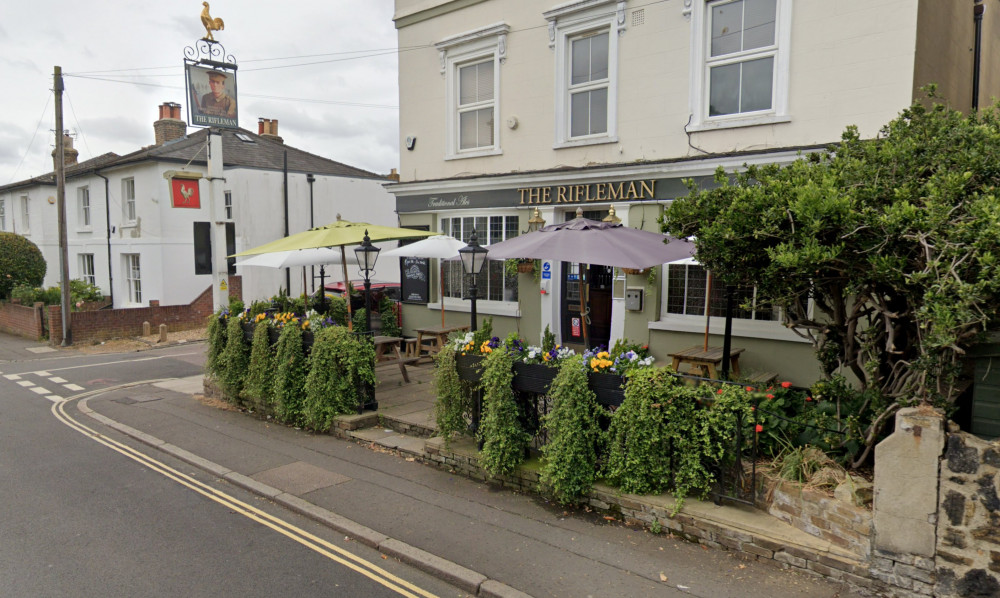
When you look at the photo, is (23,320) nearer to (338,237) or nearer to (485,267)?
(338,237)

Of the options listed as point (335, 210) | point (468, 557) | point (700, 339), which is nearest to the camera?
point (468, 557)

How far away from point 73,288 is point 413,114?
16769mm

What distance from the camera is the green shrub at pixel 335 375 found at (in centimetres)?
861

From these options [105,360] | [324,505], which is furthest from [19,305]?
[324,505]

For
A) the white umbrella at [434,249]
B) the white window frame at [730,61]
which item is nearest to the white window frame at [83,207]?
the white umbrella at [434,249]

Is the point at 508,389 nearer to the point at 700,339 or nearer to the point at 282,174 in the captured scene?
the point at 700,339

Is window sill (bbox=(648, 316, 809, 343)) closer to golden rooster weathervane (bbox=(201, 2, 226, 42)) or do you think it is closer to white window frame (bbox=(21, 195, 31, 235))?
golden rooster weathervane (bbox=(201, 2, 226, 42))

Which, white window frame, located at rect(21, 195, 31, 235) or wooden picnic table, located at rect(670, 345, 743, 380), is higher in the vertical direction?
white window frame, located at rect(21, 195, 31, 235)

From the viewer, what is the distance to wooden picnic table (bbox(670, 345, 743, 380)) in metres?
8.23

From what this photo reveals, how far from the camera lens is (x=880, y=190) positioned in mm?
4723

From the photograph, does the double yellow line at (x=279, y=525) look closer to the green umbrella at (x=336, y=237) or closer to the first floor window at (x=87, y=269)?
the green umbrella at (x=336, y=237)

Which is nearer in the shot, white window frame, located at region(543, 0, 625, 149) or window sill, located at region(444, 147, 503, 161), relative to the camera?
white window frame, located at region(543, 0, 625, 149)

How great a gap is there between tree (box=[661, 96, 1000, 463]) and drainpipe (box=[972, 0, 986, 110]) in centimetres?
614

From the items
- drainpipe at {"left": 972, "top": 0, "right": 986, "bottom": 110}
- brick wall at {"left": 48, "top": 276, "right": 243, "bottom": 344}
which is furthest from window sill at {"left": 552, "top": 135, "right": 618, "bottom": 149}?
brick wall at {"left": 48, "top": 276, "right": 243, "bottom": 344}
